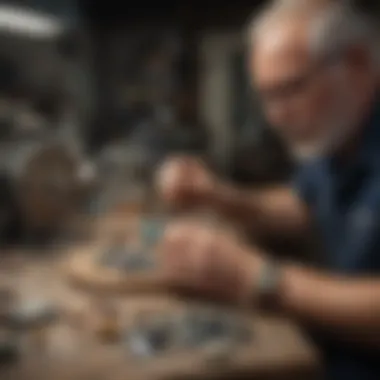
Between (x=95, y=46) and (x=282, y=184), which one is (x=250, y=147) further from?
(x=95, y=46)

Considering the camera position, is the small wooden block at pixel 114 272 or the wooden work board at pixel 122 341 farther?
the small wooden block at pixel 114 272

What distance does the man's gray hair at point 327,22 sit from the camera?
684mm

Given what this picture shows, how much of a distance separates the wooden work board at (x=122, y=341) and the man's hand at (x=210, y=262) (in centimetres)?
2

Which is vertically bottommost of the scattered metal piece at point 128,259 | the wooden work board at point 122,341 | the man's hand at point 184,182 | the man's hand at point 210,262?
the wooden work board at point 122,341

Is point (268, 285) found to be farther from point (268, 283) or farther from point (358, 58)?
point (358, 58)

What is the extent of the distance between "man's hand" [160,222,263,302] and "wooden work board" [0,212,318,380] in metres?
0.02

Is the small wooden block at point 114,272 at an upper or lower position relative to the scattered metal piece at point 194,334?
upper

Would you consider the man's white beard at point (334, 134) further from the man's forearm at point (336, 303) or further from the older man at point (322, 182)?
the man's forearm at point (336, 303)

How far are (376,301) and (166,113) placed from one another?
238 mm

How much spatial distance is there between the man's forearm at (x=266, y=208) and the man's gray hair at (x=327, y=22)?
138mm

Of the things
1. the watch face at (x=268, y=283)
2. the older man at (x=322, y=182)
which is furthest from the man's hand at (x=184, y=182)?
the watch face at (x=268, y=283)

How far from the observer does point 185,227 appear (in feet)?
2.42

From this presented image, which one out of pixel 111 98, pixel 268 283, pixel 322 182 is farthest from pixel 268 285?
pixel 111 98

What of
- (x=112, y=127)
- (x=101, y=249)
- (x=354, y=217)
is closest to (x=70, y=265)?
(x=101, y=249)
